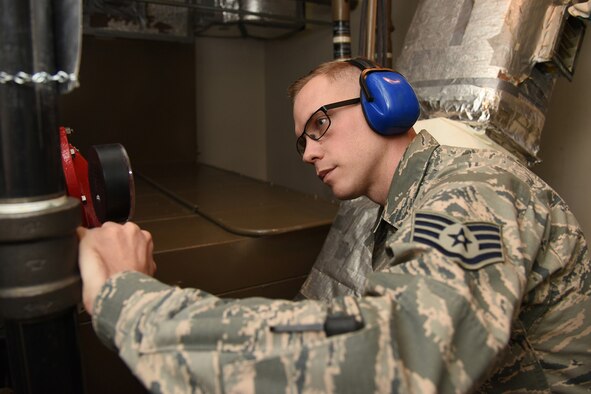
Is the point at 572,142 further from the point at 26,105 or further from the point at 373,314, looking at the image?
the point at 26,105

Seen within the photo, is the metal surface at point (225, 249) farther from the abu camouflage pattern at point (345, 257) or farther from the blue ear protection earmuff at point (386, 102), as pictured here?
the blue ear protection earmuff at point (386, 102)

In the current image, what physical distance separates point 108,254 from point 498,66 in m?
1.09

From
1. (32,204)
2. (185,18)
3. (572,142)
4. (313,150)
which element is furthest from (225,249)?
(185,18)

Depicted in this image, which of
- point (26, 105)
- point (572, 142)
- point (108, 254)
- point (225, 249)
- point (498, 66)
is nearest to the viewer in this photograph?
point (26, 105)

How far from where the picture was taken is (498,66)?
124 cm

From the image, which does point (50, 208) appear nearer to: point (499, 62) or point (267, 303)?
point (267, 303)

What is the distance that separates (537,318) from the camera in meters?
0.76

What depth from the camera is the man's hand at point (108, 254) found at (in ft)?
Result: 1.79

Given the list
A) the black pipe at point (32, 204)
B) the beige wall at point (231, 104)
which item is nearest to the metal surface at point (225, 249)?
the black pipe at point (32, 204)

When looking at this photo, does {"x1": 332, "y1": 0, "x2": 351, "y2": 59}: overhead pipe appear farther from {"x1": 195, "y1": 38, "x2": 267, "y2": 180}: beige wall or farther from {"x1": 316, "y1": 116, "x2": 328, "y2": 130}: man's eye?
{"x1": 195, "y1": 38, "x2": 267, "y2": 180}: beige wall

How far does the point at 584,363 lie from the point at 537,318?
0.43 feet

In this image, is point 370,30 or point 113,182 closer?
point 113,182

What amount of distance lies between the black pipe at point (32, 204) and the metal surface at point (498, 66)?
1064 mm

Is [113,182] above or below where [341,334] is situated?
above
